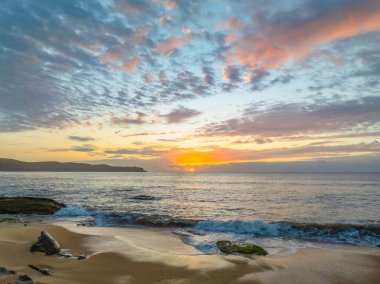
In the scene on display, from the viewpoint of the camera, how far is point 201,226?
22.2 m

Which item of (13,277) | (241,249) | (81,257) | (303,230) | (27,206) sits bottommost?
(303,230)

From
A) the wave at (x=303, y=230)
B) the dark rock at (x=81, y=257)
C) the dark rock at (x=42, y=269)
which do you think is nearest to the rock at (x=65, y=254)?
the dark rock at (x=81, y=257)

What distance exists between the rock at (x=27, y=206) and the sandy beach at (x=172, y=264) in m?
12.7

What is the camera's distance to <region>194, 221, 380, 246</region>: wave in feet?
→ 61.5

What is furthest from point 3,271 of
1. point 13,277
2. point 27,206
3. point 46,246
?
point 27,206

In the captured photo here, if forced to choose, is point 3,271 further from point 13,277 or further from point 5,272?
point 13,277

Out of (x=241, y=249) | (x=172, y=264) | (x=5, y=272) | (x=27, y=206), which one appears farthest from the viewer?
(x=27, y=206)

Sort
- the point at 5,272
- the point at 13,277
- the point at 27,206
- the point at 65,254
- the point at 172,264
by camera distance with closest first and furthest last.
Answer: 1. the point at 13,277
2. the point at 5,272
3. the point at 172,264
4. the point at 65,254
5. the point at 27,206

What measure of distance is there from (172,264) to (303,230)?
1268cm

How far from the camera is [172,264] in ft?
36.6

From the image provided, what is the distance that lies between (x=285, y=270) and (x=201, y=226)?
11675 millimetres

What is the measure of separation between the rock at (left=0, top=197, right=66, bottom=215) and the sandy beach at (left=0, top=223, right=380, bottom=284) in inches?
498

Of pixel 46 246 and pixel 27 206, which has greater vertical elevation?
pixel 46 246

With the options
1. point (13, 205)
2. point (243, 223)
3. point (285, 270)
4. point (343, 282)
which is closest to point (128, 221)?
point (243, 223)
